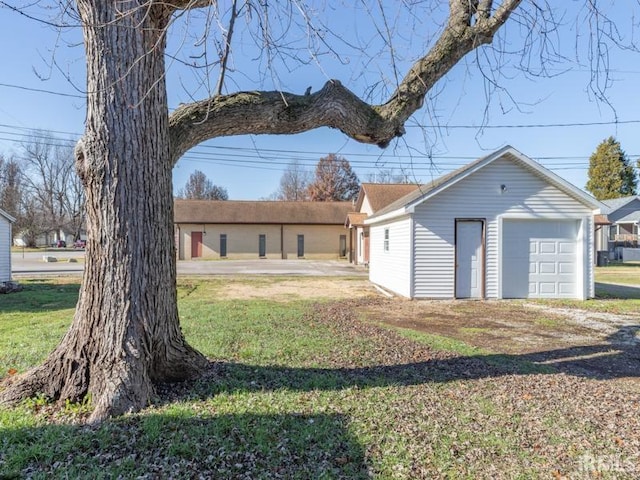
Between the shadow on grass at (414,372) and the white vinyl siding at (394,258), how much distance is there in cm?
564

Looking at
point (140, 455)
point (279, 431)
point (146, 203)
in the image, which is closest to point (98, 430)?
point (140, 455)

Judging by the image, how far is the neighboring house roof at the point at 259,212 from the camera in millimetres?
30703

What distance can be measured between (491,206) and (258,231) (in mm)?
22987

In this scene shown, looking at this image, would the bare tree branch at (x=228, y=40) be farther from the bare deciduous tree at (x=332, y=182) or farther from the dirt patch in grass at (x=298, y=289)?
the bare deciduous tree at (x=332, y=182)

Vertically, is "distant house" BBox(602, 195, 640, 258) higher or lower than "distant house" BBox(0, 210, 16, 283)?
higher

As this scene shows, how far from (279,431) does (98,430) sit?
133cm

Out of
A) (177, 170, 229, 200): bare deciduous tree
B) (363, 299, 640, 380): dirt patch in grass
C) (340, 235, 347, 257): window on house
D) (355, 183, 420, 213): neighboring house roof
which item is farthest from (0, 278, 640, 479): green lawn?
(177, 170, 229, 200): bare deciduous tree

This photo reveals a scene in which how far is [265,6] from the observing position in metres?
3.48

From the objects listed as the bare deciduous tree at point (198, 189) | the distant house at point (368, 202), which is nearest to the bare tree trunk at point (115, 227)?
the distant house at point (368, 202)

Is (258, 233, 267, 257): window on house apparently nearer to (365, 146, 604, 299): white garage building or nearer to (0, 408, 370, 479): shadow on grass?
(365, 146, 604, 299): white garage building

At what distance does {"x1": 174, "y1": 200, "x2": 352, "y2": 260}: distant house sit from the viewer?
3066cm

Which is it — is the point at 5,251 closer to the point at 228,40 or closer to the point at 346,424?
the point at 228,40

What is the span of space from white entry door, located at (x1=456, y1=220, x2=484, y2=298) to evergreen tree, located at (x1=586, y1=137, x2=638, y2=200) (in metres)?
36.3

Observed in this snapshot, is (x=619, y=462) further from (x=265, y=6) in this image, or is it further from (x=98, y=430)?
(x=265, y=6)
